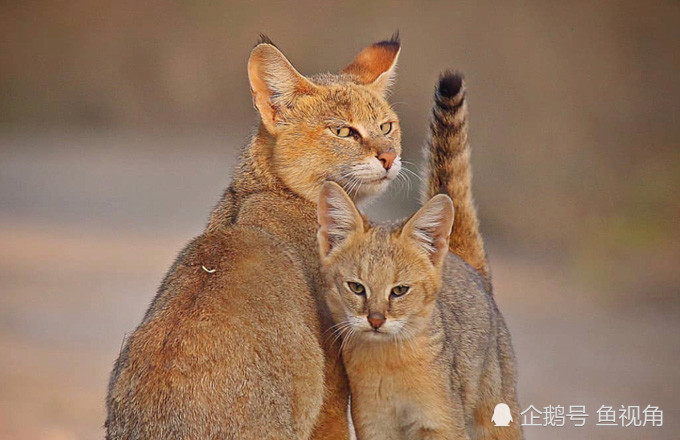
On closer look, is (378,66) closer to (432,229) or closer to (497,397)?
(432,229)

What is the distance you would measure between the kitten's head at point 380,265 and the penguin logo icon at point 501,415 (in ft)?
2.45

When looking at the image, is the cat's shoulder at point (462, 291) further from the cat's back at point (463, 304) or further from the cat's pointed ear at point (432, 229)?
the cat's pointed ear at point (432, 229)

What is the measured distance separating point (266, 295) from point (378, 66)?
1.70 metres

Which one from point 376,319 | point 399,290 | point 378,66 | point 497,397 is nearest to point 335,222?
point 399,290

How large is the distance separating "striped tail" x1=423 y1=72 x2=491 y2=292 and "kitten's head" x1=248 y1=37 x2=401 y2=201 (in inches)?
20.7

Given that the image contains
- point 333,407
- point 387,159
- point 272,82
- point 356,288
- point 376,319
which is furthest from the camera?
point 272,82

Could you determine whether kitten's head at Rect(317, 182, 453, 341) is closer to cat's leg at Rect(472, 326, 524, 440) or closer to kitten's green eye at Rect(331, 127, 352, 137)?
kitten's green eye at Rect(331, 127, 352, 137)

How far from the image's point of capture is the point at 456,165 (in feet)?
17.5

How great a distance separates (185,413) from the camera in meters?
3.71

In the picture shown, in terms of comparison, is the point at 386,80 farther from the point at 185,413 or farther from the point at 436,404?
the point at 185,413

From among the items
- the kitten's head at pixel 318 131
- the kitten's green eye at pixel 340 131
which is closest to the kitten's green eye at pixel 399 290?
the kitten's head at pixel 318 131

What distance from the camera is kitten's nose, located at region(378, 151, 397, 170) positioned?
4621mm

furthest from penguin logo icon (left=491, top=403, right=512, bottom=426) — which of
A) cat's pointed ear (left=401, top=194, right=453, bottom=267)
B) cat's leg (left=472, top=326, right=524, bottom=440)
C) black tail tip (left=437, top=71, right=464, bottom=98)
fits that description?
black tail tip (left=437, top=71, right=464, bottom=98)

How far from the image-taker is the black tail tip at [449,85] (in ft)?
17.4
